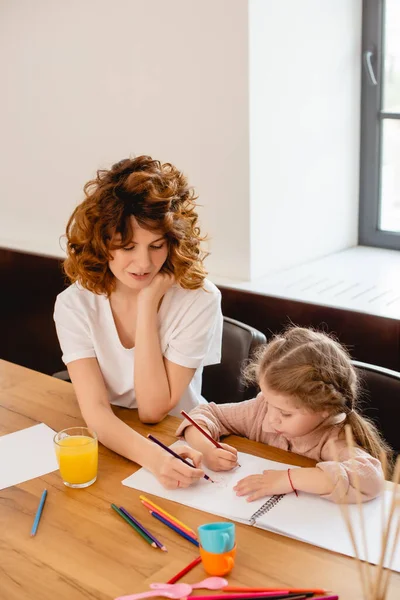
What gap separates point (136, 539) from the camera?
1.23 m

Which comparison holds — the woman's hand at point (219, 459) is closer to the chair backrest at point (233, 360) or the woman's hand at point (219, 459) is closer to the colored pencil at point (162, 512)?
the colored pencil at point (162, 512)

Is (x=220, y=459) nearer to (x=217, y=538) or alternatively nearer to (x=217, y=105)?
(x=217, y=538)

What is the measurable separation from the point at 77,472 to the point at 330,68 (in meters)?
1.77

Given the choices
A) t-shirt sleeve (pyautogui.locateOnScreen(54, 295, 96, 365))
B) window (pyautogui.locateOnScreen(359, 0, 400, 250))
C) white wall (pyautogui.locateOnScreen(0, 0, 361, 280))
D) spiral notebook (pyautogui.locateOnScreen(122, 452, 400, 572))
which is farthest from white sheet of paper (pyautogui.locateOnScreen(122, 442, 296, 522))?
window (pyautogui.locateOnScreen(359, 0, 400, 250))

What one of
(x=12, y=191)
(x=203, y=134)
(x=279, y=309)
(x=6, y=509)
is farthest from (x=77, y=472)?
(x=12, y=191)

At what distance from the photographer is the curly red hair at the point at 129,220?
168 centimetres

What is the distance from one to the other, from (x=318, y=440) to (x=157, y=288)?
53 centimetres

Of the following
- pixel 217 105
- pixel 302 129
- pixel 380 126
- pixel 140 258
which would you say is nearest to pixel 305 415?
pixel 140 258

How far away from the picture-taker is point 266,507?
131cm

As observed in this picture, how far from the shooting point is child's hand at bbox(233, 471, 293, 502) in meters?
1.34

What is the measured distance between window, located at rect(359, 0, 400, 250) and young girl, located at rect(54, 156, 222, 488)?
3.86ft

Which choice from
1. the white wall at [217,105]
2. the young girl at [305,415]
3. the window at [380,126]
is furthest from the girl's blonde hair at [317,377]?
the window at [380,126]

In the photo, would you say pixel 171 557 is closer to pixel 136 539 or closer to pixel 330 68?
pixel 136 539

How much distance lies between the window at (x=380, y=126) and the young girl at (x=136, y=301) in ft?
3.86
